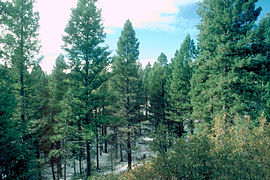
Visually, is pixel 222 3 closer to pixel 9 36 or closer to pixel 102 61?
pixel 102 61

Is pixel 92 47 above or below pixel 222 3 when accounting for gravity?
below

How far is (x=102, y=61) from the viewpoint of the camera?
12672 mm

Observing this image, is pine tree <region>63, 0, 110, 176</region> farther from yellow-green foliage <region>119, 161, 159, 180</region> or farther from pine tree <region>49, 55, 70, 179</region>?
yellow-green foliage <region>119, 161, 159, 180</region>

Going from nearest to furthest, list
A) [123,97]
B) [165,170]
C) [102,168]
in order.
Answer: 1. [165,170]
2. [123,97]
3. [102,168]

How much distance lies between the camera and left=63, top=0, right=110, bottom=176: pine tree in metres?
11.7

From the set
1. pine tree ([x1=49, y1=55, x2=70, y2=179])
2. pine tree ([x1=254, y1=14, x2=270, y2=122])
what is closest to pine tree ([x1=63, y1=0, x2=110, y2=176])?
pine tree ([x1=49, y1=55, x2=70, y2=179])

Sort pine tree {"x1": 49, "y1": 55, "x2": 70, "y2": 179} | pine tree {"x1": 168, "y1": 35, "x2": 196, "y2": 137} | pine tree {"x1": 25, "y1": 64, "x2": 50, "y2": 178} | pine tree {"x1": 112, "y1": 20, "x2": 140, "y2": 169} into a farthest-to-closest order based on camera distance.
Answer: pine tree {"x1": 168, "y1": 35, "x2": 196, "y2": 137} → pine tree {"x1": 112, "y1": 20, "x2": 140, "y2": 169} → pine tree {"x1": 25, "y1": 64, "x2": 50, "y2": 178} → pine tree {"x1": 49, "y1": 55, "x2": 70, "y2": 179}

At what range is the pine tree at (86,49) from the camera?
11.7 metres

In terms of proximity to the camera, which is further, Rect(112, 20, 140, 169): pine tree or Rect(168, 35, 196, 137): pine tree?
Rect(168, 35, 196, 137): pine tree

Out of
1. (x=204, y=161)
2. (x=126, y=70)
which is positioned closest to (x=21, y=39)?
(x=126, y=70)

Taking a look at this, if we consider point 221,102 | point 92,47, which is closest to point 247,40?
point 221,102

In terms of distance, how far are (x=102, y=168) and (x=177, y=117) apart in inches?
534

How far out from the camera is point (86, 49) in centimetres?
1185

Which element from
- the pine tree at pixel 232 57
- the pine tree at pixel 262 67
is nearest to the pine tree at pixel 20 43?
the pine tree at pixel 232 57
